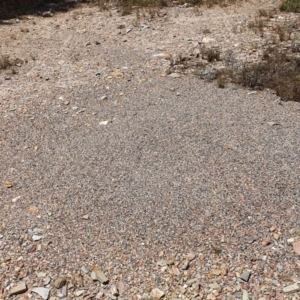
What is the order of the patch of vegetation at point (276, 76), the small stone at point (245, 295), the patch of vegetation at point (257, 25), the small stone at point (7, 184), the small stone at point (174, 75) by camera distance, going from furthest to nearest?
the patch of vegetation at point (257, 25)
the small stone at point (174, 75)
the patch of vegetation at point (276, 76)
the small stone at point (7, 184)
the small stone at point (245, 295)

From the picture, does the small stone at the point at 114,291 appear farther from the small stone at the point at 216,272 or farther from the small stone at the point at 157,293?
the small stone at the point at 216,272

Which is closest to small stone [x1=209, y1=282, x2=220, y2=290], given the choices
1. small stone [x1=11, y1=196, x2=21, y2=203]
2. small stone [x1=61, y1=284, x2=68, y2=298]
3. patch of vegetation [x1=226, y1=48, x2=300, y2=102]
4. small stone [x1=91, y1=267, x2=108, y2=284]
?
small stone [x1=91, y1=267, x2=108, y2=284]

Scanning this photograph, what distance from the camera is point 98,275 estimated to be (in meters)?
3.56

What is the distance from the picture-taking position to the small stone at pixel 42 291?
342 cm

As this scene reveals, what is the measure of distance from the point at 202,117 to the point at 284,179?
1.74m

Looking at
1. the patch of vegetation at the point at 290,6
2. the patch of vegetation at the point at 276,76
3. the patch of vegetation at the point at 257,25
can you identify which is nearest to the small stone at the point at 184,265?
the patch of vegetation at the point at 276,76

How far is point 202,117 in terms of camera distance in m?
5.95

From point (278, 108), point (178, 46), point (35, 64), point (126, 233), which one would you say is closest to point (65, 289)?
point (126, 233)

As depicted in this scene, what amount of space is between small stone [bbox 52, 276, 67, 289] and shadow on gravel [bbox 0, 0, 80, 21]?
9930 millimetres

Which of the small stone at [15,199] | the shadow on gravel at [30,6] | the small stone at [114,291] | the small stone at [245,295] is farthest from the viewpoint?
the shadow on gravel at [30,6]

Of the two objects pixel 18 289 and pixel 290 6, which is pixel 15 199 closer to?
pixel 18 289

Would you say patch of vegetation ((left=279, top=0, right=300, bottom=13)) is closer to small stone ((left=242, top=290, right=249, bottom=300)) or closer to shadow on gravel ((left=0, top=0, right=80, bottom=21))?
shadow on gravel ((left=0, top=0, right=80, bottom=21))

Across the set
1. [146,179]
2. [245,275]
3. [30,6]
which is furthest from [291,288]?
[30,6]

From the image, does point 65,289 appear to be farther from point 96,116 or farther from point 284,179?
point 96,116
